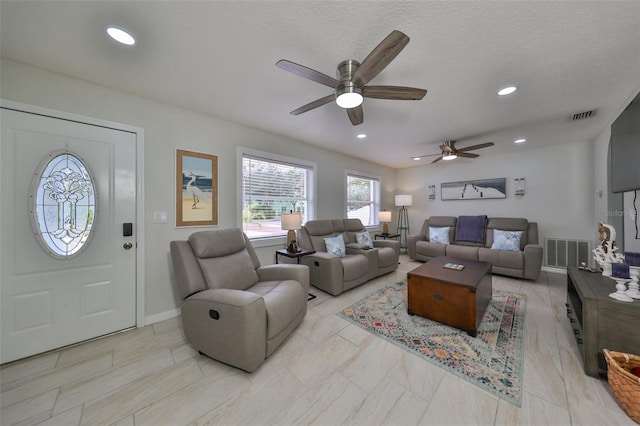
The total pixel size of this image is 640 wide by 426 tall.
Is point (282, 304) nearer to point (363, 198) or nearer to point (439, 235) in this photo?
point (363, 198)

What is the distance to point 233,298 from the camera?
5.36ft

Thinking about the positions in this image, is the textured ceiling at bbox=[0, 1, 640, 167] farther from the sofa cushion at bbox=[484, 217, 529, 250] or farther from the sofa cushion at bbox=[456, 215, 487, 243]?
the sofa cushion at bbox=[456, 215, 487, 243]

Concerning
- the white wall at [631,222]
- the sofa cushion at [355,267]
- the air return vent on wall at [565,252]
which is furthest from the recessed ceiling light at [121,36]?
the air return vent on wall at [565,252]

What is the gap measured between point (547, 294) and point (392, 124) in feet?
10.4

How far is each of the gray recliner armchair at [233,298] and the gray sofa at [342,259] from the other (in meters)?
0.75

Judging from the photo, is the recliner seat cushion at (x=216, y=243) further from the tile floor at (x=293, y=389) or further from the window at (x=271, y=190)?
the tile floor at (x=293, y=389)

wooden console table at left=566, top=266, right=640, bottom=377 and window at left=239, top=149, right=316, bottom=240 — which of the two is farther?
window at left=239, top=149, right=316, bottom=240

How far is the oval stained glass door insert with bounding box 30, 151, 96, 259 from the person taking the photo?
1.86 metres

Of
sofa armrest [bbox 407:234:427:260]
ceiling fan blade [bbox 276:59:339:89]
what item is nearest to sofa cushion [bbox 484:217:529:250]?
sofa armrest [bbox 407:234:427:260]

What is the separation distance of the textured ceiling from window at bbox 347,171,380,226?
2444 mm

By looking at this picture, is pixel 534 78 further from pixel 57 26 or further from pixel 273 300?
pixel 57 26

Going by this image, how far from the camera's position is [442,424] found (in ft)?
4.07

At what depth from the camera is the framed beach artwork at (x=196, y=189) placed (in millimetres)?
2553

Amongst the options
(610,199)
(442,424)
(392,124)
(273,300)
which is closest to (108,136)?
(273,300)
